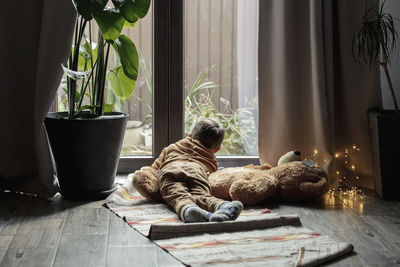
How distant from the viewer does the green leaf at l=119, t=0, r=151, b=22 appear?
7.43 ft

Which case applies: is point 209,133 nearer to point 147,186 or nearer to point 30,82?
point 147,186

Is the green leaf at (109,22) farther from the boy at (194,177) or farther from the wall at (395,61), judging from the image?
the wall at (395,61)

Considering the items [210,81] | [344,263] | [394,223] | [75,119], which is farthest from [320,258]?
[210,81]

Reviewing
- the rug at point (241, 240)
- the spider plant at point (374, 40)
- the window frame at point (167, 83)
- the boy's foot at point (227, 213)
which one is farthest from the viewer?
the window frame at point (167, 83)

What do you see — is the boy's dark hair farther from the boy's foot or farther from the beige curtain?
→ the boy's foot

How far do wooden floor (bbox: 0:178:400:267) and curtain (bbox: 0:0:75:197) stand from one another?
0.39 ft

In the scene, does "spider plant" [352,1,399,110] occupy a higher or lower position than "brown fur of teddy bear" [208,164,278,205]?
higher

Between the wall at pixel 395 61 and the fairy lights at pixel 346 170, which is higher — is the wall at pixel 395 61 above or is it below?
above

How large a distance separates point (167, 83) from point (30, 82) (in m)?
0.74

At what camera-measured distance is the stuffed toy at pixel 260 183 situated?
2391mm

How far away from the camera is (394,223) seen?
2176 millimetres

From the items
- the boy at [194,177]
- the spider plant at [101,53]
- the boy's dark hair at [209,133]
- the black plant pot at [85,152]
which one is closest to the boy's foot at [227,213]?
the boy at [194,177]

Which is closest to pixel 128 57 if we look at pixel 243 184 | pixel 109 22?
pixel 109 22

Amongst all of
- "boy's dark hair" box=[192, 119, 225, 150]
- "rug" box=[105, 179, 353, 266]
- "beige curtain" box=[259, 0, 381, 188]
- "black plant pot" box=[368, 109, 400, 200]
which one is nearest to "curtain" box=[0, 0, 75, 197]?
"rug" box=[105, 179, 353, 266]
